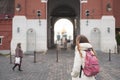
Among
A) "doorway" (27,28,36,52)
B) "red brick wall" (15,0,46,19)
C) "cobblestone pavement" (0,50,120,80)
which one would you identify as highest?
"red brick wall" (15,0,46,19)

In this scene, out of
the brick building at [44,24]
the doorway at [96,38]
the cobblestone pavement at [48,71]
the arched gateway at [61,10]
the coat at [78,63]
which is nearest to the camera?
the coat at [78,63]

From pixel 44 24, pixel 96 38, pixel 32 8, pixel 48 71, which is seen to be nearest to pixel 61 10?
pixel 32 8

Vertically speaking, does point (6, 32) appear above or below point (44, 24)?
below

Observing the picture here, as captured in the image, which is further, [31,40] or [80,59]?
[31,40]

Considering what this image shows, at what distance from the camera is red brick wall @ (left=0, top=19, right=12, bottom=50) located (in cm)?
3253

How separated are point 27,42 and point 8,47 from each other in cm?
219

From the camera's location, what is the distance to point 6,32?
107 ft

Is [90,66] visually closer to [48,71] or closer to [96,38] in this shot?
[48,71]

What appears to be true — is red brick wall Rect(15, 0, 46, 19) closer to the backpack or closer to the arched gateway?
the arched gateway

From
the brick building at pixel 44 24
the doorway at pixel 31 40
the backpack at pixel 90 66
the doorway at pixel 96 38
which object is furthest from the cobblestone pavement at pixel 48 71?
the doorway at pixel 96 38

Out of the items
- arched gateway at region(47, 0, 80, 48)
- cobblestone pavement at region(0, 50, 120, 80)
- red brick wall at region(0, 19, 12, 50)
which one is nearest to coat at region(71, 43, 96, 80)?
cobblestone pavement at region(0, 50, 120, 80)

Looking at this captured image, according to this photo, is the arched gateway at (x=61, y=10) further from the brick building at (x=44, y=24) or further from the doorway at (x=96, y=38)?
the doorway at (x=96, y=38)

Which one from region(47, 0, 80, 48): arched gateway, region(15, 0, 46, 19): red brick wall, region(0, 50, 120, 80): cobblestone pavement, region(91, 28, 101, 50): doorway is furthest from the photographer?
region(47, 0, 80, 48): arched gateway

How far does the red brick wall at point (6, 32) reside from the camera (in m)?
32.5
